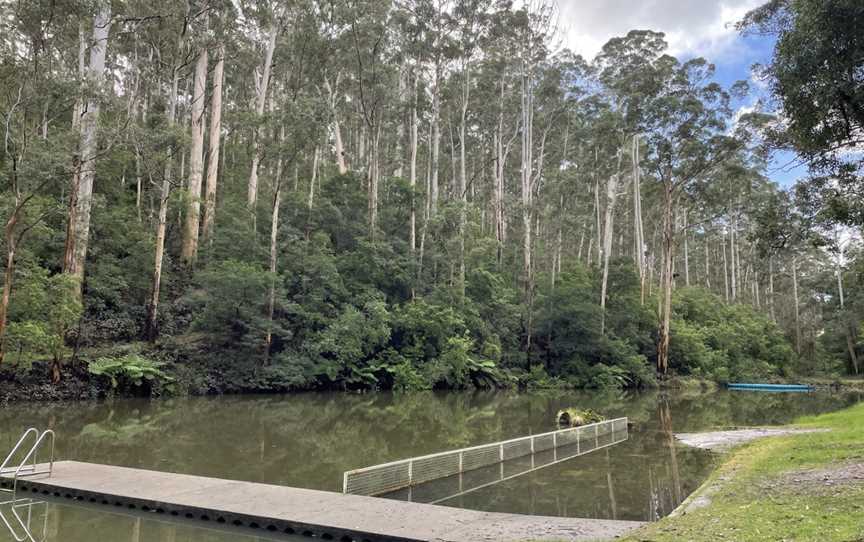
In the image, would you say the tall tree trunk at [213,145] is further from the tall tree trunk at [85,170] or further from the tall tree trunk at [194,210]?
the tall tree trunk at [85,170]

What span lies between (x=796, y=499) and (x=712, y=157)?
101 feet

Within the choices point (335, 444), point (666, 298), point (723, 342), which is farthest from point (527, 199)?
point (335, 444)

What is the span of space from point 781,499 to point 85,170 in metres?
18.1

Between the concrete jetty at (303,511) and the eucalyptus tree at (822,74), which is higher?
the eucalyptus tree at (822,74)

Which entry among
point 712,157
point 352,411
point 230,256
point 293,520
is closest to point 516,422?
point 352,411

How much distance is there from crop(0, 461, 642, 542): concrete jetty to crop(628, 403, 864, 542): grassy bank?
0.80m

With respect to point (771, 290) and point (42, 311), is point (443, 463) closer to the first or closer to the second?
point (42, 311)

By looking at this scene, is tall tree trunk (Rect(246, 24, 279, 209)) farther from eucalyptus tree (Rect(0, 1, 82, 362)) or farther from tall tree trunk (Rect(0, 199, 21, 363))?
tall tree trunk (Rect(0, 199, 21, 363))

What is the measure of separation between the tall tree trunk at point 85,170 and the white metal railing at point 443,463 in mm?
13332

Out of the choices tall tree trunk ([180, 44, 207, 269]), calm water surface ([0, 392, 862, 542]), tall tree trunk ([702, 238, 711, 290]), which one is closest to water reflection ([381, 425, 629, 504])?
calm water surface ([0, 392, 862, 542])

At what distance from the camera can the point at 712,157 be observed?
109ft

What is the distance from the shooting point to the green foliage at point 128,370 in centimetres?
1761

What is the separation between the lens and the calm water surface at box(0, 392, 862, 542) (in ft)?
23.8

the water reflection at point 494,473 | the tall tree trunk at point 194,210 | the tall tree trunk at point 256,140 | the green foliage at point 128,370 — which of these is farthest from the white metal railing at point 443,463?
the tall tree trunk at point 194,210
